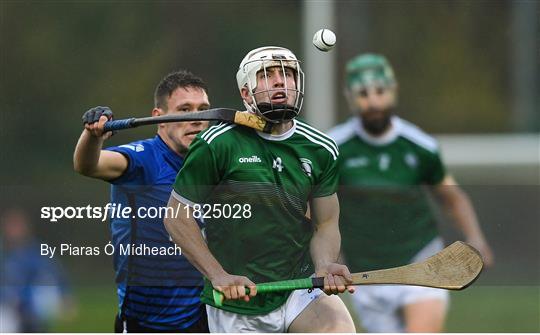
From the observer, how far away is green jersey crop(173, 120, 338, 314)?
468 centimetres

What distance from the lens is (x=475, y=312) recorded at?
929cm

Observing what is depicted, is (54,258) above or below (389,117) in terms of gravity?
below

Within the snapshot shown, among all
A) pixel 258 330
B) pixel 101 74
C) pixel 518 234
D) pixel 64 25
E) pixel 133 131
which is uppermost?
pixel 64 25

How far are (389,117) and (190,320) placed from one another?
2664 mm

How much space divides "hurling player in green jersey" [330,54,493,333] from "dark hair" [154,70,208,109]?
873 mm

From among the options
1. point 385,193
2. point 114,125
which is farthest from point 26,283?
point 114,125

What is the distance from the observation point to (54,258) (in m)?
5.37

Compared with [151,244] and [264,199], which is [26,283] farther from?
[264,199]

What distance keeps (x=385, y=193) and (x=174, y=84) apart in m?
1.78

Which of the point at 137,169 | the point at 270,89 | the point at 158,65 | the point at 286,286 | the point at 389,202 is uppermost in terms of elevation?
the point at 158,65

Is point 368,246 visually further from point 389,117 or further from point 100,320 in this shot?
point 100,320

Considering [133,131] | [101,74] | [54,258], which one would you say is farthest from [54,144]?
[54,258]

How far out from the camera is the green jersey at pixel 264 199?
468 centimetres

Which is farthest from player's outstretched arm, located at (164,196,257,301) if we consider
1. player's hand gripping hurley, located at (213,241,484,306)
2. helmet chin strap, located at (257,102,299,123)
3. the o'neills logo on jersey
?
helmet chin strap, located at (257,102,299,123)
